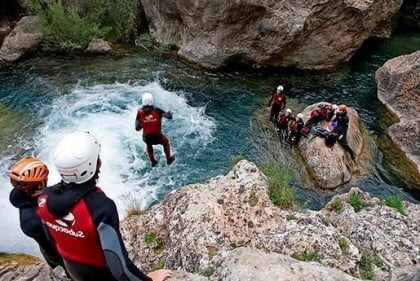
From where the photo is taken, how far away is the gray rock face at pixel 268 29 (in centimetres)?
1449

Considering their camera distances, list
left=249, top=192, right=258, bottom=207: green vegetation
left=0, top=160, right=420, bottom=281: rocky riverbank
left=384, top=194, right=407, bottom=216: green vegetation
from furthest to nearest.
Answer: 1. left=384, top=194, right=407, bottom=216: green vegetation
2. left=249, top=192, right=258, bottom=207: green vegetation
3. left=0, top=160, right=420, bottom=281: rocky riverbank

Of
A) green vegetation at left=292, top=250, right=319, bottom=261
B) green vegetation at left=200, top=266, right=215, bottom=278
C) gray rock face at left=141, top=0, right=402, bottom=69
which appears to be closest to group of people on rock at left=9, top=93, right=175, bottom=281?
green vegetation at left=200, top=266, right=215, bottom=278

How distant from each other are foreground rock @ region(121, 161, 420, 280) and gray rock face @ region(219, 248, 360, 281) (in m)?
0.54

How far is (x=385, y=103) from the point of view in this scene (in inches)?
570

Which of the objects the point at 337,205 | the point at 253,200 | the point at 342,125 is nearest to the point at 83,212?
the point at 253,200

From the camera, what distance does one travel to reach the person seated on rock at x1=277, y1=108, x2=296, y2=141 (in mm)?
11906

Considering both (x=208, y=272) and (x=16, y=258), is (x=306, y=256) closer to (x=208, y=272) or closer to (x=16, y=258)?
(x=208, y=272)

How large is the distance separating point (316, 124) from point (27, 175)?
9.50 metres

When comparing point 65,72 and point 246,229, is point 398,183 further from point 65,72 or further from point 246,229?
point 65,72

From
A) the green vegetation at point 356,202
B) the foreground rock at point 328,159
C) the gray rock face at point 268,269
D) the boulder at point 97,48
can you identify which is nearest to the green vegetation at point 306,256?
the gray rock face at point 268,269

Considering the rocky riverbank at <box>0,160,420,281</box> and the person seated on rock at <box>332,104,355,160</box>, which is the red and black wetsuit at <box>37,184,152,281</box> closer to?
the rocky riverbank at <box>0,160,420,281</box>

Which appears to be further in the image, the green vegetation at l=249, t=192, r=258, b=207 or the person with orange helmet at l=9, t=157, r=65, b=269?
the green vegetation at l=249, t=192, r=258, b=207

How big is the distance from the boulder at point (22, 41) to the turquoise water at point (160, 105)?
43 centimetres

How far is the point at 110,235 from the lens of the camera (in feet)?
8.86
